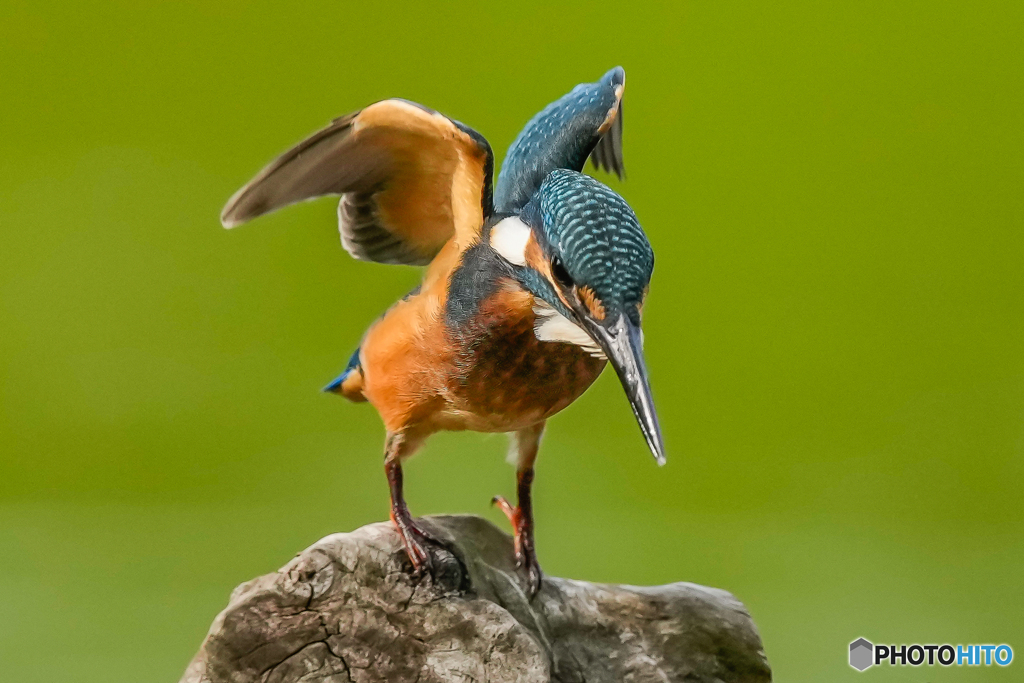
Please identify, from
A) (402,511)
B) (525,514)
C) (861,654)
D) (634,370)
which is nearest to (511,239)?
(634,370)

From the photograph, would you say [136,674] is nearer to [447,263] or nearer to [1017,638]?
[447,263]

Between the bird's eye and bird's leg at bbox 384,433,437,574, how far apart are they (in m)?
0.57

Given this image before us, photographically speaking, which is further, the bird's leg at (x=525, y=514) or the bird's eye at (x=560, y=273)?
the bird's leg at (x=525, y=514)

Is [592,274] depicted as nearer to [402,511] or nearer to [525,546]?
[402,511]

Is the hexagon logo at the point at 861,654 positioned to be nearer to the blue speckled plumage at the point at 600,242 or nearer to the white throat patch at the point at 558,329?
the white throat patch at the point at 558,329

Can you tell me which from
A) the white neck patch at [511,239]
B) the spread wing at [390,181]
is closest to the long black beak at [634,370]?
the white neck patch at [511,239]

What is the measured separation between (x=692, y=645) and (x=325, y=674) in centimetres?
72

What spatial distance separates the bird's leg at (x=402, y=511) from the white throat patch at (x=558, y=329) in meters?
0.45

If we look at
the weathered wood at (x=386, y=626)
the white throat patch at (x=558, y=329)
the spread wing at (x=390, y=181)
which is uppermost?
the spread wing at (x=390, y=181)

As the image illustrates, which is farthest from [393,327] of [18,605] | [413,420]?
[18,605]

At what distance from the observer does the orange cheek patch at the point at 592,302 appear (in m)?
1.36

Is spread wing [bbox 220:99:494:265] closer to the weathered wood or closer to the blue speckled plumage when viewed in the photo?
the blue speckled plumage

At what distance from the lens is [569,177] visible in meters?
1.52
